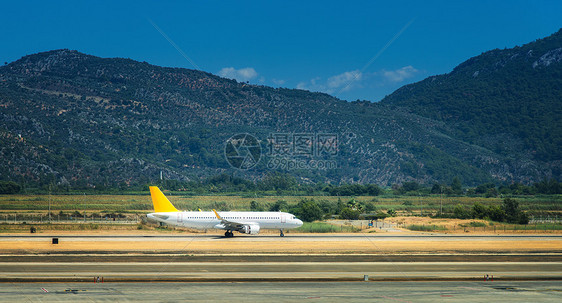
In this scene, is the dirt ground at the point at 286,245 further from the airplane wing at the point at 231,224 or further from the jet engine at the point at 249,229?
the airplane wing at the point at 231,224

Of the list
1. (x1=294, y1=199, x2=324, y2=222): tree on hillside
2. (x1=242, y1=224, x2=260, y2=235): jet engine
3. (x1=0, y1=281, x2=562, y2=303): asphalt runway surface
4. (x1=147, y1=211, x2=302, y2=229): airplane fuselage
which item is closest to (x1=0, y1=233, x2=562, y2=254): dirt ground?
(x1=242, y1=224, x2=260, y2=235): jet engine

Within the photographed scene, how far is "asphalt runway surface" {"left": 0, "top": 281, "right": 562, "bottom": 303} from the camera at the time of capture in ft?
98.5

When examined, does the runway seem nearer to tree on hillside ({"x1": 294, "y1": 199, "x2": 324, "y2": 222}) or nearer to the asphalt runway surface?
the asphalt runway surface

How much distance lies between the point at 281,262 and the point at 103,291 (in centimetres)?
1534

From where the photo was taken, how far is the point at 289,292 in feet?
104

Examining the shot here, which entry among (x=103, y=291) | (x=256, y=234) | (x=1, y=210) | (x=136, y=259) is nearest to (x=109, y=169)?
(x=1, y=210)

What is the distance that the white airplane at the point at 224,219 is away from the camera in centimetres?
6344

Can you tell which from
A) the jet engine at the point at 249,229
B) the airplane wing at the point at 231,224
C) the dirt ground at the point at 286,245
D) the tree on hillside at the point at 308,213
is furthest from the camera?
the tree on hillside at the point at 308,213

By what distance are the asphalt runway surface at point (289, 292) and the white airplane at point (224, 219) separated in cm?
2901

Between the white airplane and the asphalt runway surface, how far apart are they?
95.2 feet

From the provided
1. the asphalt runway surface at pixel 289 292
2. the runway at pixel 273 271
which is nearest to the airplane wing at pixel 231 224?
the runway at pixel 273 271

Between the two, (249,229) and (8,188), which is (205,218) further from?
(8,188)

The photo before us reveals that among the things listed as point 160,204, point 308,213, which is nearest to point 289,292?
point 160,204

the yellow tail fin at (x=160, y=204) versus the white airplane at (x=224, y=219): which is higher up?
the yellow tail fin at (x=160, y=204)
